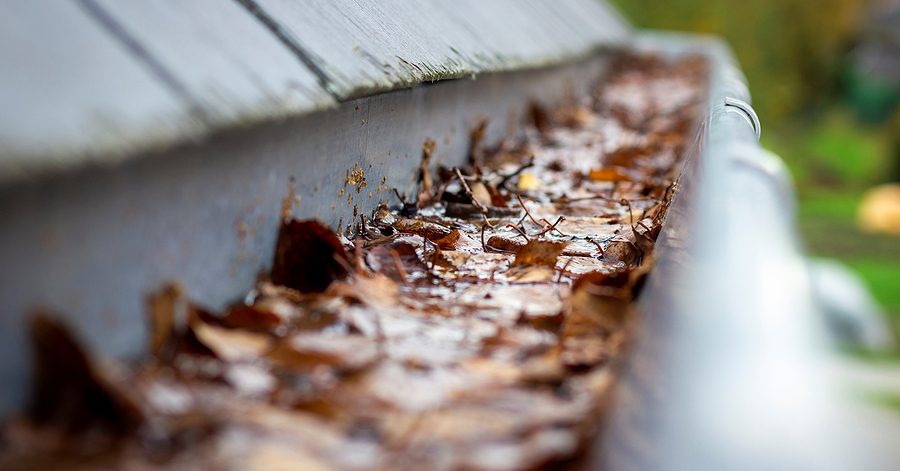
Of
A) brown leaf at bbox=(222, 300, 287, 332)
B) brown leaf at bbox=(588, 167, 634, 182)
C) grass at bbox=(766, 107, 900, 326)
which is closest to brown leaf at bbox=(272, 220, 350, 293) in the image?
brown leaf at bbox=(222, 300, 287, 332)

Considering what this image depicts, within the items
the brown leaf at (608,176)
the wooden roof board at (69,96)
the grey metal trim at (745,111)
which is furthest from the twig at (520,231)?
the wooden roof board at (69,96)

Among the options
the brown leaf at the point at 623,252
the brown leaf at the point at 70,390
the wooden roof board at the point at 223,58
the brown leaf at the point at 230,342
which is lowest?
the brown leaf at the point at 70,390

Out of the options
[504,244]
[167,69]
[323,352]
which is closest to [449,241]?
[504,244]

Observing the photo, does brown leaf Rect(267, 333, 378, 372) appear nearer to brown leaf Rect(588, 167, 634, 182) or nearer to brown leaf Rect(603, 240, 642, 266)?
brown leaf Rect(603, 240, 642, 266)

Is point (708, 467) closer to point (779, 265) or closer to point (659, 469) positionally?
point (659, 469)

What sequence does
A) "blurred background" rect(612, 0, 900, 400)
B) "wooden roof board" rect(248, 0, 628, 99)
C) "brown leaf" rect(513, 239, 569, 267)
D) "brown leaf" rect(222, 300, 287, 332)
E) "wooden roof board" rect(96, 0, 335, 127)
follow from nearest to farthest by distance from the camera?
"wooden roof board" rect(96, 0, 335, 127) < "brown leaf" rect(222, 300, 287, 332) < "wooden roof board" rect(248, 0, 628, 99) < "brown leaf" rect(513, 239, 569, 267) < "blurred background" rect(612, 0, 900, 400)

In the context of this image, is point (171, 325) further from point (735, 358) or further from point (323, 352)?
point (735, 358)

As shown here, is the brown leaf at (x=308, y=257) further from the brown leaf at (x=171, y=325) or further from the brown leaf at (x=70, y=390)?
the brown leaf at (x=70, y=390)
